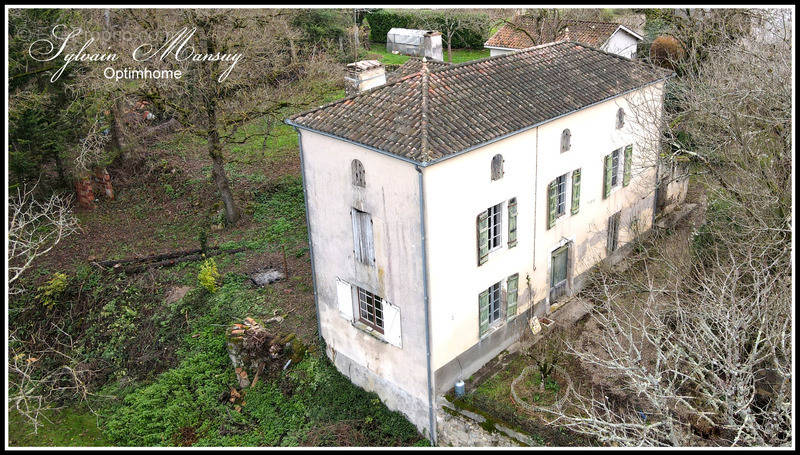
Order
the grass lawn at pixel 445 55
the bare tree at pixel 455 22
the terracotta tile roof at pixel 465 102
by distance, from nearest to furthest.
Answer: the terracotta tile roof at pixel 465 102
the bare tree at pixel 455 22
the grass lawn at pixel 445 55

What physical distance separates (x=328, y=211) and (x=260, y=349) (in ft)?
15.8

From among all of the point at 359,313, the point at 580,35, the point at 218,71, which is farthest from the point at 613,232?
A: the point at 580,35

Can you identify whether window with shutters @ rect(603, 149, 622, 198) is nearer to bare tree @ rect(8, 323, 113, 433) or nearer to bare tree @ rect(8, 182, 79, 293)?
bare tree @ rect(8, 182, 79, 293)

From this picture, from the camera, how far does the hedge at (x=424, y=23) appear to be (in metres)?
44.2

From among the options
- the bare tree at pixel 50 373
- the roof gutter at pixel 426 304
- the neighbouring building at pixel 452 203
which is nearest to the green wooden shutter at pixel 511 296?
the neighbouring building at pixel 452 203

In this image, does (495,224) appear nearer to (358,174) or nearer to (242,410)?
(358,174)

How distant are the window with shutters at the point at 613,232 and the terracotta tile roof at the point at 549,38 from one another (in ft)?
51.7

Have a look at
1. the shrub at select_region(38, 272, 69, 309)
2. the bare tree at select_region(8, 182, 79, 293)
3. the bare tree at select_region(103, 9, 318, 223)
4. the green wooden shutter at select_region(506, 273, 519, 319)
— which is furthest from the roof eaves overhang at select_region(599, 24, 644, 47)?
the shrub at select_region(38, 272, 69, 309)

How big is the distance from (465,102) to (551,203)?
3780 millimetres

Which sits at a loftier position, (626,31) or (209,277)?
(626,31)

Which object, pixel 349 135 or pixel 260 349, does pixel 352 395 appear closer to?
pixel 260 349

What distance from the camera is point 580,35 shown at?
119ft

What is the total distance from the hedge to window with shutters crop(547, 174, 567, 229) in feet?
87.4
